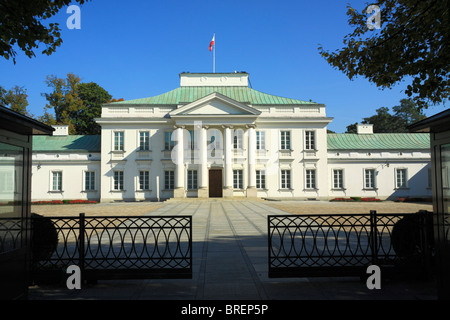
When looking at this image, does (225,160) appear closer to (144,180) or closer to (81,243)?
(144,180)

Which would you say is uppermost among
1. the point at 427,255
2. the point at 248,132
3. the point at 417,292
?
the point at 248,132

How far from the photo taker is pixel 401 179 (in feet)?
117

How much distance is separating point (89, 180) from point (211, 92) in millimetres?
15799

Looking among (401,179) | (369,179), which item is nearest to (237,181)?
(369,179)

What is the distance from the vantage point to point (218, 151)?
34281 millimetres

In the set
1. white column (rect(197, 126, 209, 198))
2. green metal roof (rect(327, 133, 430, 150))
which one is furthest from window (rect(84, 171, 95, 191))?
green metal roof (rect(327, 133, 430, 150))

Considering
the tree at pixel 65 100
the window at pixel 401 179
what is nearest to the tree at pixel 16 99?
the tree at pixel 65 100

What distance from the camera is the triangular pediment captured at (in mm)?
32938

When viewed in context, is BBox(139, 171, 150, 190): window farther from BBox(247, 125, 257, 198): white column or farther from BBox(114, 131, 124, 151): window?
BBox(247, 125, 257, 198): white column

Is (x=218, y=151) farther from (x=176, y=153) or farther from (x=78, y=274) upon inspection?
(x=78, y=274)

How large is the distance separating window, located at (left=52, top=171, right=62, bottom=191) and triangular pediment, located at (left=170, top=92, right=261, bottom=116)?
43.4 feet
